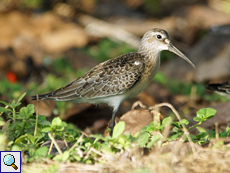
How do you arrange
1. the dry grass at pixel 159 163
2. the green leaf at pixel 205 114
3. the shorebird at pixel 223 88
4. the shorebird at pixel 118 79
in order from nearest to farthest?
the dry grass at pixel 159 163
the green leaf at pixel 205 114
the shorebird at pixel 118 79
the shorebird at pixel 223 88

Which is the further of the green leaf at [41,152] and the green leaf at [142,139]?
the green leaf at [142,139]

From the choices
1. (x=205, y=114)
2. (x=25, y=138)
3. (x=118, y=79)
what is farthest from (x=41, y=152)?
(x=118, y=79)

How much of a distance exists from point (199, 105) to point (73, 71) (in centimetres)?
333

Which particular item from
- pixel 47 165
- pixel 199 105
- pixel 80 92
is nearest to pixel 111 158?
pixel 47 165

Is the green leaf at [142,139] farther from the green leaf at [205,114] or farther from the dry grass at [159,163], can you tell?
the green leaf at [205,114]

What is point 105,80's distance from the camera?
6258mm

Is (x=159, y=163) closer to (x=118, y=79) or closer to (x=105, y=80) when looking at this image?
(x=118, y=79)

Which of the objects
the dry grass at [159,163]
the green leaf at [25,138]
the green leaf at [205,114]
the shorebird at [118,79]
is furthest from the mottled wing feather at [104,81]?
the dry grass at [159,163]

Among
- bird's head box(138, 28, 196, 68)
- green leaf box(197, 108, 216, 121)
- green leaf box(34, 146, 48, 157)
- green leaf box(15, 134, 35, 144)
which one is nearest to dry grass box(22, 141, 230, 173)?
green leaf box(34, 146, 48, 157)

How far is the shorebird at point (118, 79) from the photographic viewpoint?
20.1 feet

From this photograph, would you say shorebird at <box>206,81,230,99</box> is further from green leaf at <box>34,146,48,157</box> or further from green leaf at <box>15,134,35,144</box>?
green leaf at <box>34,146,48,157</box>

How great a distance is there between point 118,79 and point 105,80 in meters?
0.24

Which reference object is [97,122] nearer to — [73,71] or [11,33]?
[73,71]

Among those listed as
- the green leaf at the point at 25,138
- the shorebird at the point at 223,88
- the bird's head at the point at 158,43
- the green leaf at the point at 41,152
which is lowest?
the green leaf at the point at 41,152
